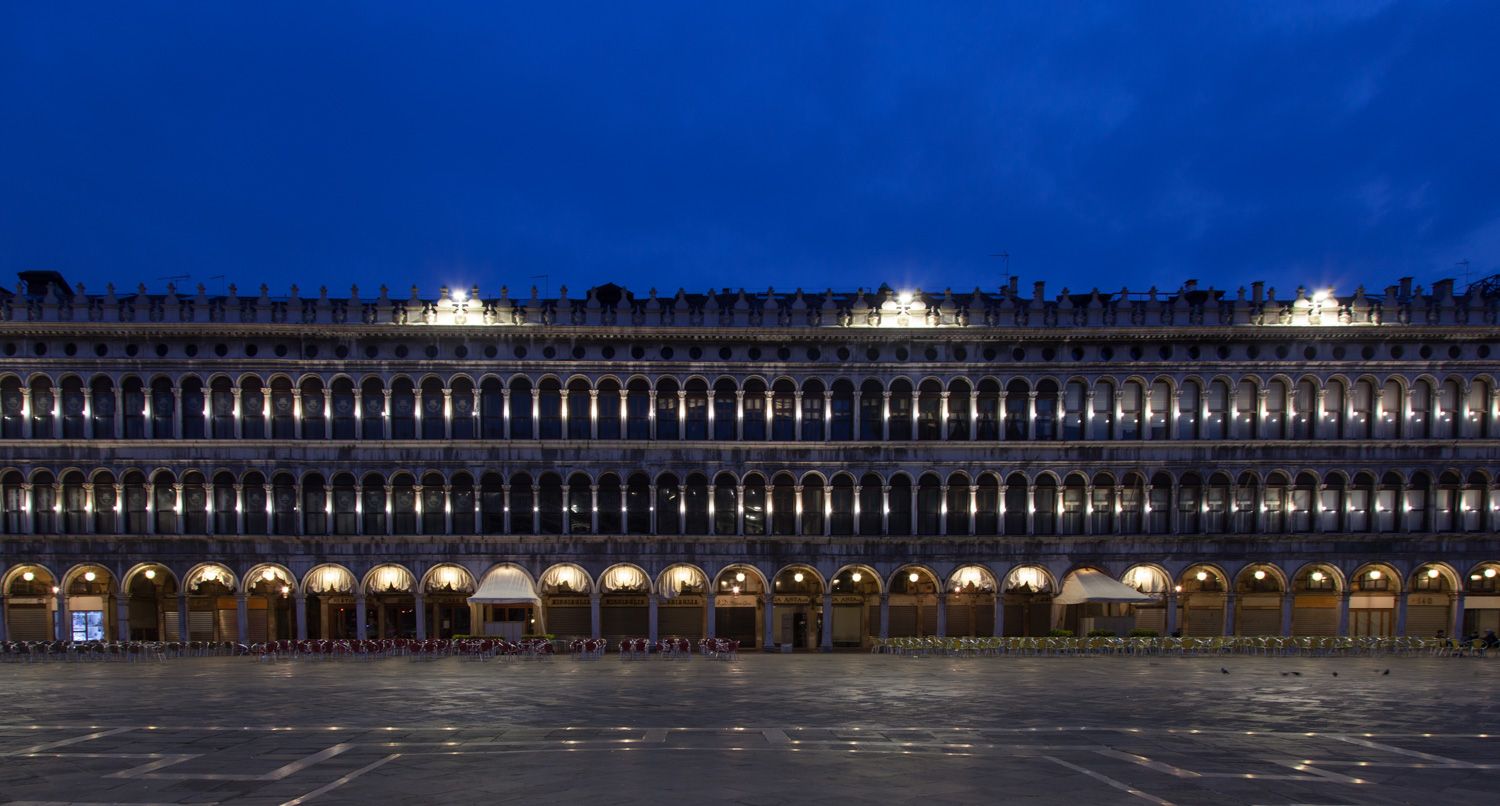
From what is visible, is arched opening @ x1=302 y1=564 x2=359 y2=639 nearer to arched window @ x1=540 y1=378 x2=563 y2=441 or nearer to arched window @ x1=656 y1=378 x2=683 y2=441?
arched window @ x1=540 y1=378 x2=563 y2=441

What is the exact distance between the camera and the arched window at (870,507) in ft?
131

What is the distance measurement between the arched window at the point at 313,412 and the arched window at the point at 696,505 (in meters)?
16.4

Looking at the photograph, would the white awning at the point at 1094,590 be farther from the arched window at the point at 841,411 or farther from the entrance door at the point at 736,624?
the entrance door at the point at 736,624

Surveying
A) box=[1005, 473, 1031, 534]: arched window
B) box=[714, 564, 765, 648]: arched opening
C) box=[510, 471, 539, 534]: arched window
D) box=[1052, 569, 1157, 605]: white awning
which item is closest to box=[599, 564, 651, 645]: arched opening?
box=[714, 564, 765, 648]: arched opening

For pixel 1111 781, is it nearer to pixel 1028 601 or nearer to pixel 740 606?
pixel 1028 601

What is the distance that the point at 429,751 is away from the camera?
19.3m

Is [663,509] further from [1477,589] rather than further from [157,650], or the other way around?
[1477,589]

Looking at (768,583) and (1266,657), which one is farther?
(768,583)

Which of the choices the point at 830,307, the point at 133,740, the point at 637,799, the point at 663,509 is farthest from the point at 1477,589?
the point at 133,740

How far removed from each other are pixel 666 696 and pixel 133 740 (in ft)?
44.4

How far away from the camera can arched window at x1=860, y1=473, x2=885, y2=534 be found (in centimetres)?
3988

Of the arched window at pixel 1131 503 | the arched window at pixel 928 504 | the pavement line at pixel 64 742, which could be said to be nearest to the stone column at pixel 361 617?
the pavement line at pixel 64 742

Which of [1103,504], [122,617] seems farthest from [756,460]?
[122,617]

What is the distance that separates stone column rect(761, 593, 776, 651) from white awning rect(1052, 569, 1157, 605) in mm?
12707
